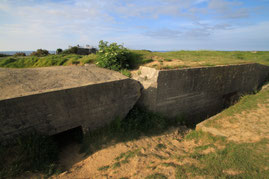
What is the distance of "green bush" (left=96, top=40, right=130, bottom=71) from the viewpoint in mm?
5918

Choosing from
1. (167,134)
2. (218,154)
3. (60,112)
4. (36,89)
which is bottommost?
(167,134)

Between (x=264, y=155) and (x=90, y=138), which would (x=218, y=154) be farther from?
(x=90, y=138)

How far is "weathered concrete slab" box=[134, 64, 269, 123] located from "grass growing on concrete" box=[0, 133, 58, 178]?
10.1 ft

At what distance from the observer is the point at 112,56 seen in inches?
232

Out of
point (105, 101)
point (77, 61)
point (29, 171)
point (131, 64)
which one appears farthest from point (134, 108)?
point (77, 61)

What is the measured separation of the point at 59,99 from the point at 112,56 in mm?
3101

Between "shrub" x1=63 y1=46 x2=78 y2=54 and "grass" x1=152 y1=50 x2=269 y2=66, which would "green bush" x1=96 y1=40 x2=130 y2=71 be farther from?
"shrub" x1=63 y1=46 x2=78 y2=54

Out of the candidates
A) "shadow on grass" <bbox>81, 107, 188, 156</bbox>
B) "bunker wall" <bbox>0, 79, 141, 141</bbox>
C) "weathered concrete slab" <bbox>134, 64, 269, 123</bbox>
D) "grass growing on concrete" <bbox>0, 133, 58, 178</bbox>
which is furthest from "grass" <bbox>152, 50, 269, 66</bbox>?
"grass growing on concrete" <bbox>0, 133, 58, 178</bbox>

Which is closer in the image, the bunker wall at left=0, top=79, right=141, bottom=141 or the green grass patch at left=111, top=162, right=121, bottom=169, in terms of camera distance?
the bunker wall at left=0, top=79, right=141, bottom=141

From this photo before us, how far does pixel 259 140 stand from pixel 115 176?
3.55 m

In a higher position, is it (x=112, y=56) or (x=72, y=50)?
(x=72, y=50)

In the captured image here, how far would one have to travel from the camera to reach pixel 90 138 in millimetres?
3930

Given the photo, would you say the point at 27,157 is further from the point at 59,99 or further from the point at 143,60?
the point at 143,60

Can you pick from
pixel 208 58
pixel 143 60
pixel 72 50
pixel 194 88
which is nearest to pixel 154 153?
pixel 194 88
